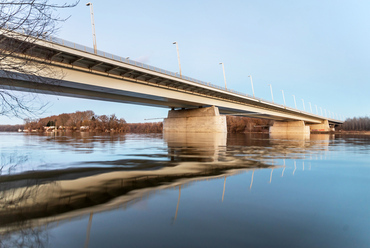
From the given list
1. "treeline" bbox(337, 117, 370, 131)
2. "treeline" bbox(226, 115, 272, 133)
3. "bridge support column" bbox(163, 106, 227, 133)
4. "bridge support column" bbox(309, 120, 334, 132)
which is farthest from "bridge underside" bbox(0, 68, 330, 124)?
"treeline" bbox(337, 117, 370, 131)

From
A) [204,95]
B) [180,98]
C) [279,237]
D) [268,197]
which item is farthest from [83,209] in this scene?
[204,95]

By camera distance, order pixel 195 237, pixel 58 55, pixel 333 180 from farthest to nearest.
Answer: pixel 58 55, pixel 333 180, pixel 195 237

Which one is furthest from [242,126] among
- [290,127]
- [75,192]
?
[75,192]

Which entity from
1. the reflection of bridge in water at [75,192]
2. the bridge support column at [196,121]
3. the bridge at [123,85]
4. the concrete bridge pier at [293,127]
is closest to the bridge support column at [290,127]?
the concrete bridge pier at [293,127]

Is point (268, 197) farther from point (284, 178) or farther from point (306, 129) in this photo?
point (306, 129)

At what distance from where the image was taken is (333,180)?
5.64m

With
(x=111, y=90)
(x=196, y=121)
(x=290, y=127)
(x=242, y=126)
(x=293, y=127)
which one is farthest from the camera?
(x=242, y=126)

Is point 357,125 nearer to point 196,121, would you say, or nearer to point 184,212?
point 196,121

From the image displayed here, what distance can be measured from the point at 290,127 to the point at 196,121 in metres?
58.3

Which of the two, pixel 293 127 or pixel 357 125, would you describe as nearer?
pixel 293 127

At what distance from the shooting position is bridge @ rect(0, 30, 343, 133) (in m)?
14.1

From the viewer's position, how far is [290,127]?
316 feet

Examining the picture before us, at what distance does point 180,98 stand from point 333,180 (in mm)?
39877

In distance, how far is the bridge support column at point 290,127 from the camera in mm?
91575
